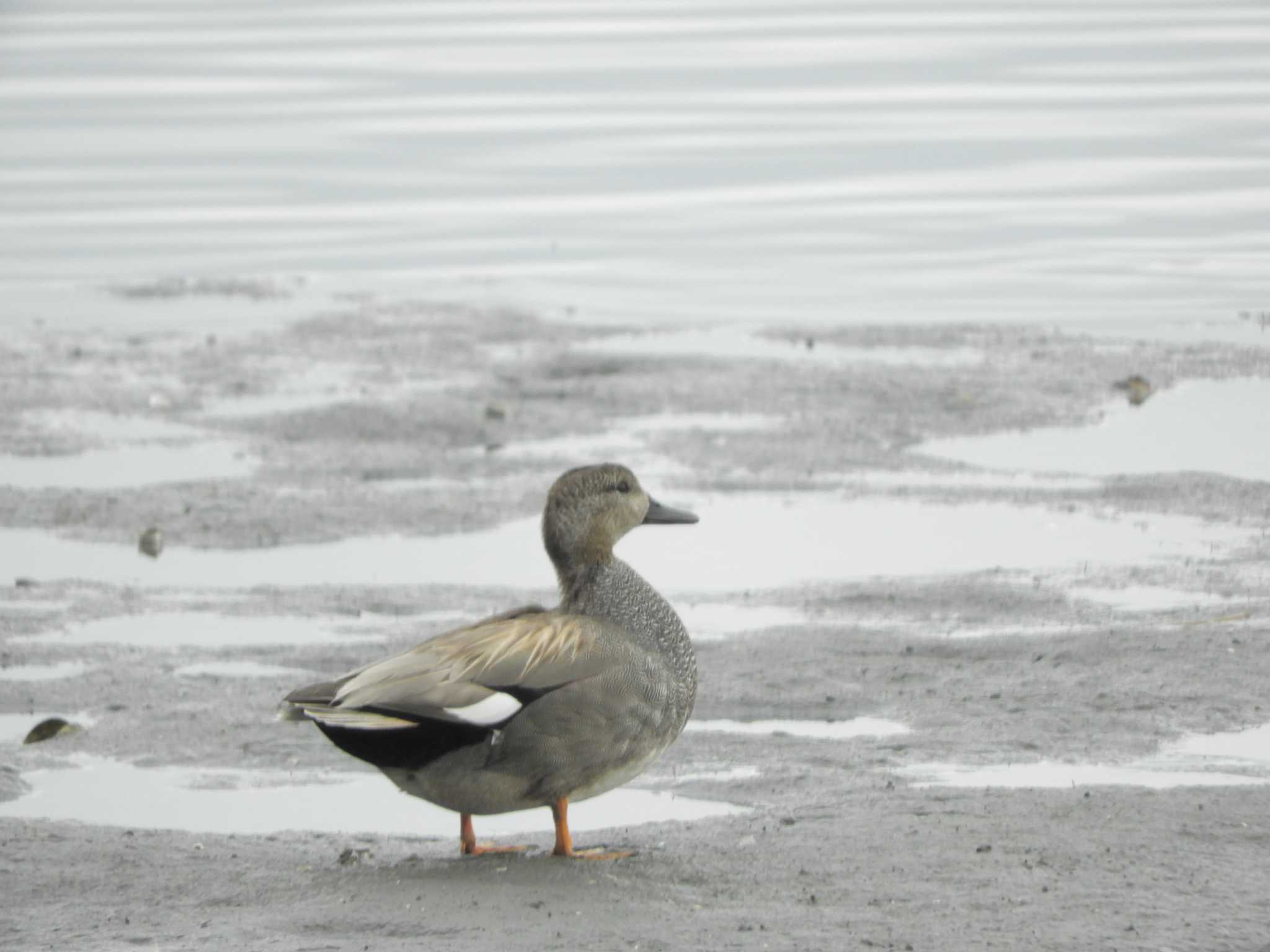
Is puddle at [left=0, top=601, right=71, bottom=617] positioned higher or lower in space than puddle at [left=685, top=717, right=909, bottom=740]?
higher

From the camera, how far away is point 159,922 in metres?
5.07

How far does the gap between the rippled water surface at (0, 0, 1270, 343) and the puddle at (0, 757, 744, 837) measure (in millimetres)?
6937

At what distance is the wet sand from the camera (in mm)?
5055

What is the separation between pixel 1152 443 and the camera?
10.1 m

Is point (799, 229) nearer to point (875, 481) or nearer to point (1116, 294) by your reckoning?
point (1116, 294)

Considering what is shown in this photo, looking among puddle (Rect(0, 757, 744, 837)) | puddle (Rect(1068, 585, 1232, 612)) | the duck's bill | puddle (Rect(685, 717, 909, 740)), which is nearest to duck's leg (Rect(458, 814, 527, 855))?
puddle (Rect(0, 757, 744, 837))

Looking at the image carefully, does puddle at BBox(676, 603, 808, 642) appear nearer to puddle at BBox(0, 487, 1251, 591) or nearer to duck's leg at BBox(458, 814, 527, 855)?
puddle at BBox(0, 487, 1251, 591)

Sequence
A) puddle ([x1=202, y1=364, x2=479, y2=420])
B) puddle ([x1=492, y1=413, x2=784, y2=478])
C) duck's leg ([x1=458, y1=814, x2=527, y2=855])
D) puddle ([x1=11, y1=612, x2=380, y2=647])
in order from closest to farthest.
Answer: duck's leg ([x1=458, y1=814, x2=527, y2=855])
puddle ([x1=11, y1=612, x2=380, y2=647])
puddle ([x1=492, y1=413, x2=784, y2=478])
puddle ([x1=202, y1=364, x2=479, y2=420])

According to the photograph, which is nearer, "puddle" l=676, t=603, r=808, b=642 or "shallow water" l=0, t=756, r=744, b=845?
"shallow water" l=0, t=756, r=744, b=845

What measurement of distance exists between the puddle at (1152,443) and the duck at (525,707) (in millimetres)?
4336

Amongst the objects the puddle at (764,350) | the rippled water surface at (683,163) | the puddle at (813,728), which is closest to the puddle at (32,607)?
the puddle at (813,728)

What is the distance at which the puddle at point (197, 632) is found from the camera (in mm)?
7703

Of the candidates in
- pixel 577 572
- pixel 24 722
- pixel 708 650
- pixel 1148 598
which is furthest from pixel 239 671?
pixel 1148 598

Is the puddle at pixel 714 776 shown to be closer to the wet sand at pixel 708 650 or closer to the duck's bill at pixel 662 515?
the wet sand at pixel 708 650
